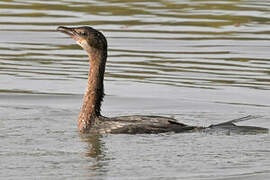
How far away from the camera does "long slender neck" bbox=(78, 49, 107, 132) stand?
14.1m

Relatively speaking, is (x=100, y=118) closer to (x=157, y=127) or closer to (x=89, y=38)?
(x=157, y=127)

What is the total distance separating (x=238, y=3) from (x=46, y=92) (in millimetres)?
10724

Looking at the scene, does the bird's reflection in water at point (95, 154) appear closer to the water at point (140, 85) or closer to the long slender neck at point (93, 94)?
the water at point (140, 85)

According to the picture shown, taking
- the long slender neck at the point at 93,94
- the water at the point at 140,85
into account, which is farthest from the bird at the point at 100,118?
the water at the point at 140,85

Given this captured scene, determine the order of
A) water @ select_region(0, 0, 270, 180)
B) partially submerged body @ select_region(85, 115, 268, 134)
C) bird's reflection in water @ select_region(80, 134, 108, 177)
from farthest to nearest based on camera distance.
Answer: partially submerged body @ select_region(85, 115, 268, 134) → water @ select_region(0, 0, 270, 180) → bird's reflection in water @ select_region(80, 134, 108, 177)

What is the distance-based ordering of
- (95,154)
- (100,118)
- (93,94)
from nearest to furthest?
(95,154) < (100,118) < (93,94)

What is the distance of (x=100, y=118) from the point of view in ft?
46.3

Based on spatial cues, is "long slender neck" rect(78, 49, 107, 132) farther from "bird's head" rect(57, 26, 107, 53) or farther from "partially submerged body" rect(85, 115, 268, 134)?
"partially submerged body" rect(85, 115, 268, 134)

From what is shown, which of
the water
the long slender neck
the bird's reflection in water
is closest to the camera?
the bird's reflection in water

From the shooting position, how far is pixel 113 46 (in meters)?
20.9

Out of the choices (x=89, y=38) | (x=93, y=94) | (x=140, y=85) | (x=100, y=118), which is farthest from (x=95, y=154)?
(x=140, y=85)

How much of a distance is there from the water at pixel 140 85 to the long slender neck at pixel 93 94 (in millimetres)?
215

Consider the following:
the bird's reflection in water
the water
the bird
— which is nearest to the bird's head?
the bird

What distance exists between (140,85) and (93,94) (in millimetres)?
3067
